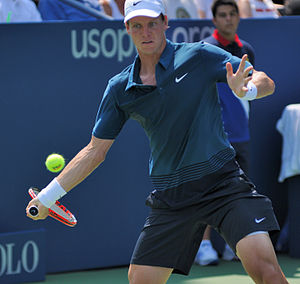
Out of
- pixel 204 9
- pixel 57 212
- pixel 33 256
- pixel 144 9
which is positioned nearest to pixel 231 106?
pixel 204 9

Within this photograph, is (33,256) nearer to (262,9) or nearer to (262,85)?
(262,85)

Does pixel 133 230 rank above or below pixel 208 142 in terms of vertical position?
below

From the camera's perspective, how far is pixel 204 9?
25.8 ft

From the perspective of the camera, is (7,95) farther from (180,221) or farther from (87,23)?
(180,221)

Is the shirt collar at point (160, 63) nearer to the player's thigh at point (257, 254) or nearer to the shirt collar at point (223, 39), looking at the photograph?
the player's thigh at point (257, 254)

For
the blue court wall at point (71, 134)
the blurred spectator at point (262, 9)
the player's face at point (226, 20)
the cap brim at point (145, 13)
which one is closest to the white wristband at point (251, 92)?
the cap brim at point (145, 13)

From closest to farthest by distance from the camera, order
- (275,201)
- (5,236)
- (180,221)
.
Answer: (180,221), (5,236), (275,201)

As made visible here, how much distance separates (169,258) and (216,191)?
0.43 m

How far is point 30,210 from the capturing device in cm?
396

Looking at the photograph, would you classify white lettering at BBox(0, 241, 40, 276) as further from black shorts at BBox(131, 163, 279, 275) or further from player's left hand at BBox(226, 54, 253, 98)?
player's left hand at BBox(226, 54, 253, 98)

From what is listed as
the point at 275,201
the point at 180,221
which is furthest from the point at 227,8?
the point at 180,221

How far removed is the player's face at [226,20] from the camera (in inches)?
247

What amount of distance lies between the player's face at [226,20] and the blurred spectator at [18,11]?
1.54m

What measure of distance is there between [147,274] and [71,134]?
2.34 meters
